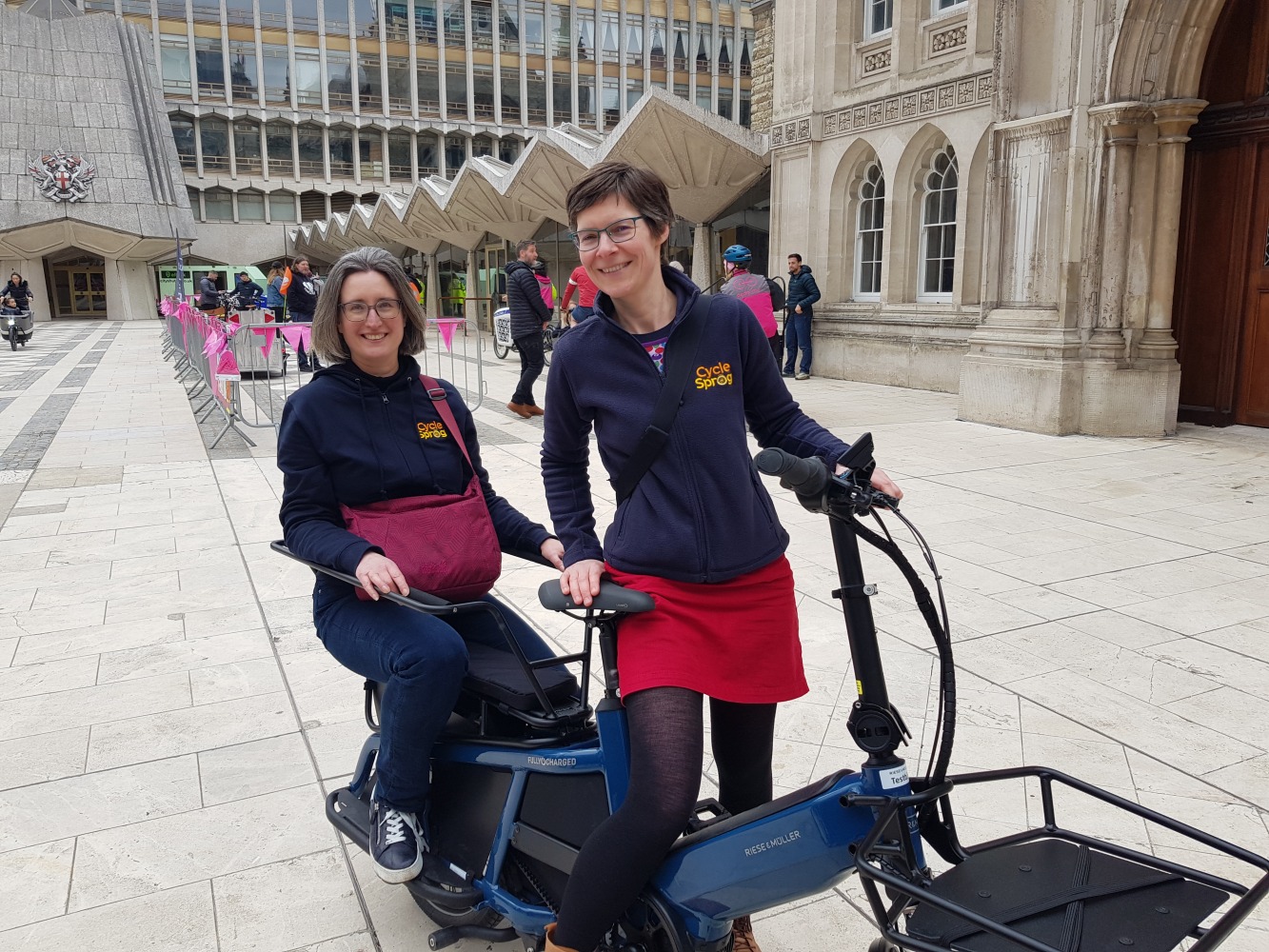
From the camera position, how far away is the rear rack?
154 cm

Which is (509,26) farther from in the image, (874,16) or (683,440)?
(683,440)

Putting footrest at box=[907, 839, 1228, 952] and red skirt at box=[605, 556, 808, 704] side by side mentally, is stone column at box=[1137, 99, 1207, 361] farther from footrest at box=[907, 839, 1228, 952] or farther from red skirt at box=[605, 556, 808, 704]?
footrest at box=[907, 839, 1228, 952]

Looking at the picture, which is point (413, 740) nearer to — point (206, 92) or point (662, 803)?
point (662, 803)

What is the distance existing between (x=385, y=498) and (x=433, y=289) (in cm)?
3684

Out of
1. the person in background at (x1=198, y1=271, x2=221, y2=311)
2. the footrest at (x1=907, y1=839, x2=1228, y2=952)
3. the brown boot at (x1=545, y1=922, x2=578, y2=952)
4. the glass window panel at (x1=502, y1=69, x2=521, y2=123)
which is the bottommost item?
the brown boot at (x1=545, y1=922, x2=578, y2=952)

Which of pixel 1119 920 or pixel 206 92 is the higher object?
pixel 206 92

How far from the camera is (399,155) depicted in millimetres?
60812

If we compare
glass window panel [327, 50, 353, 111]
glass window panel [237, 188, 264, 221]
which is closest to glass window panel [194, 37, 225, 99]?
glass window panel [237, 188, 264, 221]

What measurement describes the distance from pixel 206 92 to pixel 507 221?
3819cm

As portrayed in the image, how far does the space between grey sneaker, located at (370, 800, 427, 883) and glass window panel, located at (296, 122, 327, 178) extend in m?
62.1

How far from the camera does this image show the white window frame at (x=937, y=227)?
13420 millimetres

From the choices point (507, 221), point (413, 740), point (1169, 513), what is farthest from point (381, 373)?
point (507, 221)

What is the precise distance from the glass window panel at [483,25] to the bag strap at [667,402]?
6511 centimetres

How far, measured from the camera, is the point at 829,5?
14328mm
